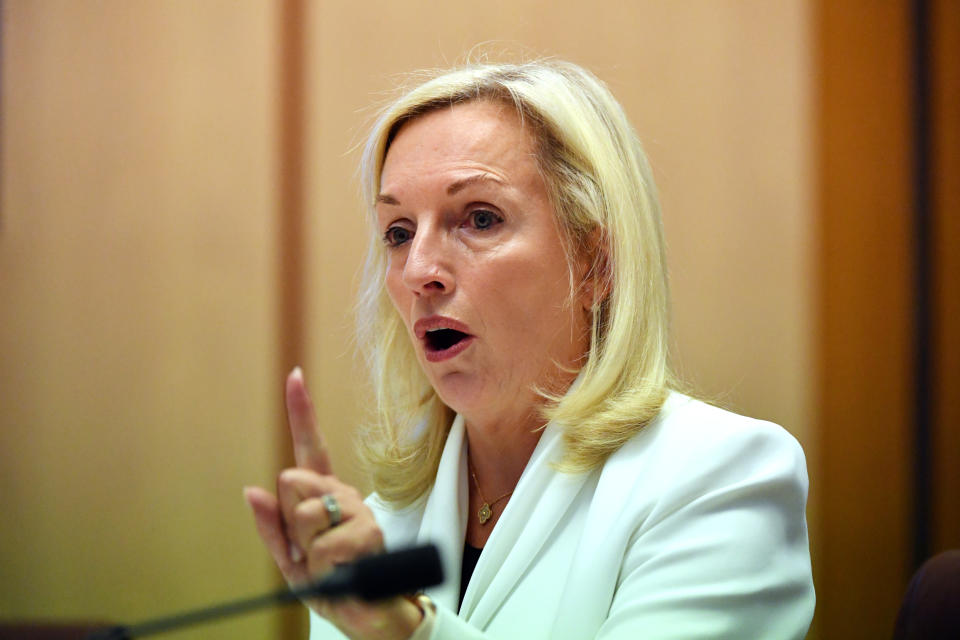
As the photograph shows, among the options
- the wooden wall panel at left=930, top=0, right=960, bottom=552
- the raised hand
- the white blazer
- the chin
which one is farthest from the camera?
the wooden wall panel at left=930, top=0, right=960, bottom=552

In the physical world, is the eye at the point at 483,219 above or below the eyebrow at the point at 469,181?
below

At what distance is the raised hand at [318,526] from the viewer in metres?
0.64

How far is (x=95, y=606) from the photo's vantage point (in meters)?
1.78

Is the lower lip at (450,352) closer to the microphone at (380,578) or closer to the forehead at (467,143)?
the forehead at (467,143)

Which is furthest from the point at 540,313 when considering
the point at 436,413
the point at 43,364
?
the point at 43,364

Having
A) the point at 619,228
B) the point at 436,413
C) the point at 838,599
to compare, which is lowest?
the point at 838,599

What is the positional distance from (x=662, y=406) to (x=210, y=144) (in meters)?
1.22

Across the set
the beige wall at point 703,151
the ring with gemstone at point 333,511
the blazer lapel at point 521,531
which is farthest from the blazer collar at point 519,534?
the beige wall at point 703,151

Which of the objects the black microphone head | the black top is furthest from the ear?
the black microphone head

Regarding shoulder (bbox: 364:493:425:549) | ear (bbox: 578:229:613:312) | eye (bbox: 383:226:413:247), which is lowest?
shoulder (bbox: 364:493:425:549)

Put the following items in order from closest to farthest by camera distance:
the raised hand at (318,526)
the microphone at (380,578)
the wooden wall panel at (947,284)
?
the microphone at (380,578) → the raised hand at (318,526) → the wooden wall panel at (947,284)

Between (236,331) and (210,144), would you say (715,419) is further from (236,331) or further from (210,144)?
(210,144)

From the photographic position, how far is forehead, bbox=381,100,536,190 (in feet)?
3.44

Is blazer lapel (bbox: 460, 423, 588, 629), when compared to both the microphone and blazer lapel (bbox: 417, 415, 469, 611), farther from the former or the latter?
the microphone
